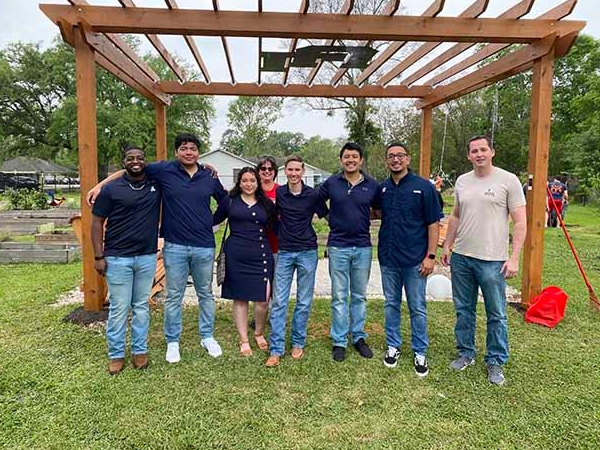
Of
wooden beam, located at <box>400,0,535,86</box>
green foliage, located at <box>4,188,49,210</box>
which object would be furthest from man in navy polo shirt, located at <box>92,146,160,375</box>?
green foliage, located at <box>4,188,49,210</box>

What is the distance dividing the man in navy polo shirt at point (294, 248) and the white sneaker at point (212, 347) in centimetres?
44

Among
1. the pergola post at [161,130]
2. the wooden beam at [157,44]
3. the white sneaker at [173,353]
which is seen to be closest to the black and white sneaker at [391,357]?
the white sneaker at [173,353]

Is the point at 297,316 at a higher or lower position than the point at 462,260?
lower

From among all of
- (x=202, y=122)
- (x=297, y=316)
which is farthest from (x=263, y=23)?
(x=202, y=122)

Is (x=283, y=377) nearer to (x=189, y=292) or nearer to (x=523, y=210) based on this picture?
(x=523, y=210)

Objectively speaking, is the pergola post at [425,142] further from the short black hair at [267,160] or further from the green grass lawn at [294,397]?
the short black hair at [267,160]

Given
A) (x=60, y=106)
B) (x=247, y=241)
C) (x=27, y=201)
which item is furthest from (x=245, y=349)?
(x=60, y=106)

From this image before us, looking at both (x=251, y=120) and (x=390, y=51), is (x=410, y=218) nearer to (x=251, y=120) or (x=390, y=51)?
(x=390, y=51)

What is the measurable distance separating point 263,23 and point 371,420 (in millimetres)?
3304

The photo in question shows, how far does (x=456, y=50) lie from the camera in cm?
487

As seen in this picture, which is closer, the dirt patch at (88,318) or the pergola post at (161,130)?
the dirt patch at (88,318)

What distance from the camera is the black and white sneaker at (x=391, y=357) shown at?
3.16 metres

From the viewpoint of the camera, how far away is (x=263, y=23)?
3709 mm

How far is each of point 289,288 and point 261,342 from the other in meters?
0.61
